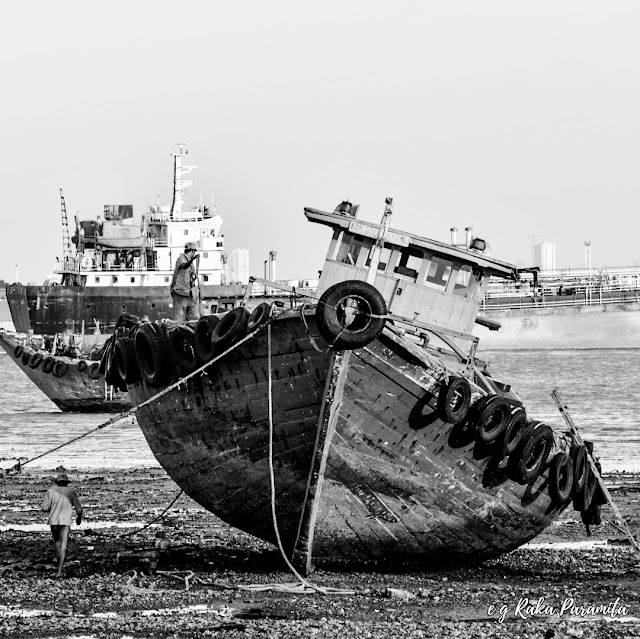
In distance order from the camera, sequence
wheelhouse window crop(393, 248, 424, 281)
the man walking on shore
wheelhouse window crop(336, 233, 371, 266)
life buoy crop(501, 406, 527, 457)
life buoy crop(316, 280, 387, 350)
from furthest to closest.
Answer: wheelhouse window crop(336, 233, 371, 266) < wheelhouse window crop(393, 248, 424, 281) < the man walking on shore < life buoy crop(501, 406, 527, 457) < life buoy crop(316, 280, 387, 350)

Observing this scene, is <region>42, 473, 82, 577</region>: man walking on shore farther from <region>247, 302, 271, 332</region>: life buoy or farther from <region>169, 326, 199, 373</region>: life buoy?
<region>247, 302, 271, 332</region>: life buoy

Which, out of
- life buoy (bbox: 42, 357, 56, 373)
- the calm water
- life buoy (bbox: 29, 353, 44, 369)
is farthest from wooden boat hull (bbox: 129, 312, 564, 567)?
life buoy (bbox: 29, 353, 44, 369)

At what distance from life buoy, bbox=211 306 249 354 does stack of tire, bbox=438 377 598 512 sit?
2.35 meters

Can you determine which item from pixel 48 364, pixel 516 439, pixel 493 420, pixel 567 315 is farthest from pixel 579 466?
pixel 567 315

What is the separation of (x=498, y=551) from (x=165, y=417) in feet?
14.9

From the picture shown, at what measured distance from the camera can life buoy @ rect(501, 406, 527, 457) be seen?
14.9 metres

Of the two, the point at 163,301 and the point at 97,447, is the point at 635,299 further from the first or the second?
the point at 97,447

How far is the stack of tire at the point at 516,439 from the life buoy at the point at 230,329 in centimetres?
235

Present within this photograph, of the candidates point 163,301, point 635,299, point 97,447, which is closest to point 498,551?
point 97,447

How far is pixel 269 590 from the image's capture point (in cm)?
1480

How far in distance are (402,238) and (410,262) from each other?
48 centimetres

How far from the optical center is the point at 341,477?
1501 cm

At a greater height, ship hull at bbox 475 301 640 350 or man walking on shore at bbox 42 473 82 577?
man walking on shore at bbox 42 473 82 577

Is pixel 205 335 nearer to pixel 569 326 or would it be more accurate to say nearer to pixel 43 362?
pixel 43 362
